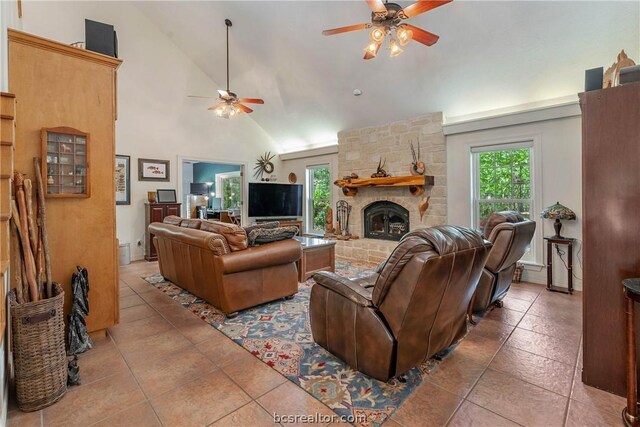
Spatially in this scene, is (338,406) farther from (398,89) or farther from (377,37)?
(398,89)

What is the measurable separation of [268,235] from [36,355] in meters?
1.87

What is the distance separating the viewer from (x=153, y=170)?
19.5ft

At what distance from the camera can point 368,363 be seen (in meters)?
1.85

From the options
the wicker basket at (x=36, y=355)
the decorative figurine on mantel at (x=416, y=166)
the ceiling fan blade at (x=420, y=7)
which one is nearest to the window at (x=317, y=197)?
the decorative figurine on mantel at (x=416, y=166)

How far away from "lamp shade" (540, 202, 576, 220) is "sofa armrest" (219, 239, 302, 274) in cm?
319

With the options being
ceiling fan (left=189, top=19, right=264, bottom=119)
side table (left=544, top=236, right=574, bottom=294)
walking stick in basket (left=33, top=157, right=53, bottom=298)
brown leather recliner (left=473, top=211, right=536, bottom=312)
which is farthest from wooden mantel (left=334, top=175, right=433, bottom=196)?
walking stick in basket (left=33, top=157, right=53, bottom=298)

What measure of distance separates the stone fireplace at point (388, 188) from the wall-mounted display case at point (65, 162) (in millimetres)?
4381

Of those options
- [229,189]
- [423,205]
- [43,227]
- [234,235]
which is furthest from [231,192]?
[43,227]

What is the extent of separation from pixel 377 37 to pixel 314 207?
5.17 metres

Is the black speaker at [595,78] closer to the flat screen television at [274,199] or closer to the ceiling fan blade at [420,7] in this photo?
the ceiling fan blade at [420,7]

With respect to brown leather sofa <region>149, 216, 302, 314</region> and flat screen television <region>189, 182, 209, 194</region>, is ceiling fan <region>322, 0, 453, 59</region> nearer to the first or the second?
brown leather sofa <region>149, 216, 302, 314</region>

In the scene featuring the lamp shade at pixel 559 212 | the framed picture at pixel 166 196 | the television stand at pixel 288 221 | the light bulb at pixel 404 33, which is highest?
the light bulb at pixel 404 33

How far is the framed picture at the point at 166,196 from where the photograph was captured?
5.88 metres

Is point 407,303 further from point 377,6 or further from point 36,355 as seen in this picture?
point 377,6
